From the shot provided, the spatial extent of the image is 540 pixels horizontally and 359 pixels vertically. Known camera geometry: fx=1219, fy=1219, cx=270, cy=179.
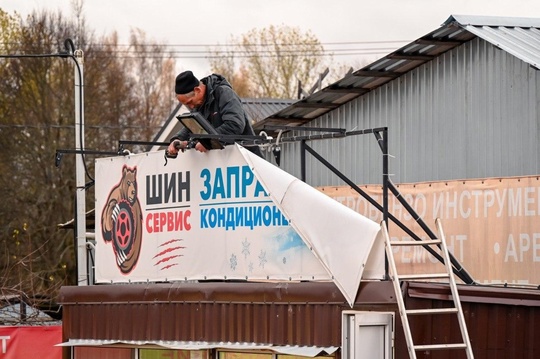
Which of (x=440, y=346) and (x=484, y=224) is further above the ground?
(x=484, y=224)

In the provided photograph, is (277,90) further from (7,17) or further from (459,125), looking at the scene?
(459,125)

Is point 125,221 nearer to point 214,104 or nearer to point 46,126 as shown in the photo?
point 214,104

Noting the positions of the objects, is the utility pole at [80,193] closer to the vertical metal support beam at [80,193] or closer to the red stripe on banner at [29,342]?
the vertical metal support beam at [80,193]

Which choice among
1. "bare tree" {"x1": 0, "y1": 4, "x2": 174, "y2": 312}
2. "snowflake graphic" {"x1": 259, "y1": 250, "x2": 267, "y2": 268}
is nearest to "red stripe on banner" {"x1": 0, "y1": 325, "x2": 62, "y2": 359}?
"snowflake graphic" {"x1": 259, "y1": 250, "x2": 267, "y2": 268}

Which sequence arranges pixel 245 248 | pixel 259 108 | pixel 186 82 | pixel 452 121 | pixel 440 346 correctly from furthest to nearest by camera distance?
pixel 259 108
pixel 452 121
pixel 186 82
pixel 245 248
pixel 440 346

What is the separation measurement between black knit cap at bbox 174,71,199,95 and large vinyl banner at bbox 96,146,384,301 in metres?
0.60

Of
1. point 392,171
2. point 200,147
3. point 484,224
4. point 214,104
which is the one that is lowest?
point 484,224

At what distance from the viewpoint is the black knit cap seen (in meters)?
11.5

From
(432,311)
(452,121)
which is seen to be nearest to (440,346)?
(432,311)

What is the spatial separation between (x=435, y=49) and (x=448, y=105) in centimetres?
85

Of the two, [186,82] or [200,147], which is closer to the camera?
[200,147]

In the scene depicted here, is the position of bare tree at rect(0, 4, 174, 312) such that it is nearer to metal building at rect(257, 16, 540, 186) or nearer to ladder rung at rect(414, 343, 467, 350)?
metal building at rect(257, 16, 540, 186)

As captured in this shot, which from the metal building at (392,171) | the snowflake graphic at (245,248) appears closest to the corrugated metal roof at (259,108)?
the metal building at (392,171)

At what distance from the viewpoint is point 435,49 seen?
17.9 m
